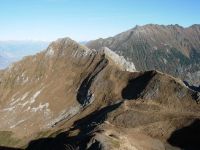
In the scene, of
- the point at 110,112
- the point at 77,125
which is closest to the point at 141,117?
the point at 110,112

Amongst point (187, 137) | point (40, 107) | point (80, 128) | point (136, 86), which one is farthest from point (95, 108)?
point (187, 137)

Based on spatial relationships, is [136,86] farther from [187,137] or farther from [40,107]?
[40,107]

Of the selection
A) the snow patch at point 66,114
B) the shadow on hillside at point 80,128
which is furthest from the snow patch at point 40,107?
the shadow on hillside at point 80,128

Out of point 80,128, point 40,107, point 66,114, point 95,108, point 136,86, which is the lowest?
point 66,114

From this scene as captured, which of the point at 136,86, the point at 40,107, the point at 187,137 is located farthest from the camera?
the point at 40,107

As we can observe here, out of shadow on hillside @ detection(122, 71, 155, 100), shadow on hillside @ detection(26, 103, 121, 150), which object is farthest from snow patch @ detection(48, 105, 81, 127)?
shadow on hillside @ detection(122, 71, 155, 100)

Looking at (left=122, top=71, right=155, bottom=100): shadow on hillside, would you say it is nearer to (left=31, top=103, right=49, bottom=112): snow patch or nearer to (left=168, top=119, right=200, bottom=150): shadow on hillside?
(left=168, top=119, right=200, bottom=150): shadow on hillside

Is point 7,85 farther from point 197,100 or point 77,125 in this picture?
point 197,100
